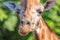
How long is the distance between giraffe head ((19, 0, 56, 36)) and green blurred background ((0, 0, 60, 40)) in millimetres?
643

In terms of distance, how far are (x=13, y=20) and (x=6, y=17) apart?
0.27ft

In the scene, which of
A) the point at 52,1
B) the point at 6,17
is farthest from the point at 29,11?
the point at 6,17

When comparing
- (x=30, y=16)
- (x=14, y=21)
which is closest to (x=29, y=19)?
(x=30, y=16)

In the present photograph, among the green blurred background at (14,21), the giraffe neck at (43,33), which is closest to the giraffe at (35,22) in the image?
the giraffe neck at (43,33)

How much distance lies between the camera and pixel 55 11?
2.38 metres

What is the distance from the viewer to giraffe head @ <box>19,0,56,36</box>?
1357mm

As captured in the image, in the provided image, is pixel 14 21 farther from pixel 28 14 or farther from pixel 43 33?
pixel 28 14

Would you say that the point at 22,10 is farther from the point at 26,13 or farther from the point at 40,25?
the point at 40,25

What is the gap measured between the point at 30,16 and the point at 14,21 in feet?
4.19

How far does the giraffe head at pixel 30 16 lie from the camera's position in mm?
1357

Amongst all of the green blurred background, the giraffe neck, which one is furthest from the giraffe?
the green blurred background

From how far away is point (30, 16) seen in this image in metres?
1.39

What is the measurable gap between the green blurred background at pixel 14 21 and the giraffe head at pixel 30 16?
643 mm

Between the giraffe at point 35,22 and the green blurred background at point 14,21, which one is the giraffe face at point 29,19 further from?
the green blurred background at point 14,21
